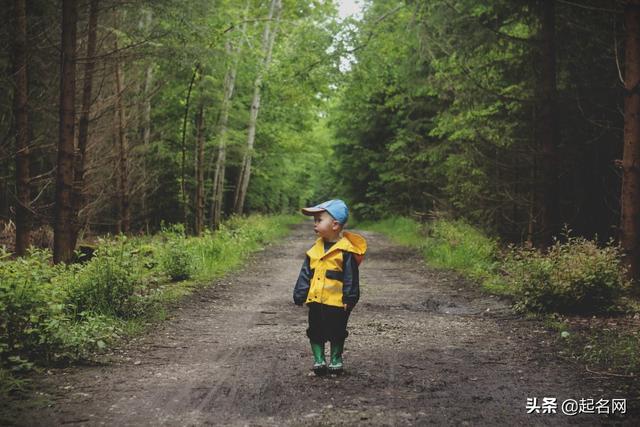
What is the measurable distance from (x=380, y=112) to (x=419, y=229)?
910 centimetres

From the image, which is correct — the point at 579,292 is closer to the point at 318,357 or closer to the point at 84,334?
the point at 318,357

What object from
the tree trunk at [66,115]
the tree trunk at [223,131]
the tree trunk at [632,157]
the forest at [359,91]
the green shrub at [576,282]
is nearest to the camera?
the green shrub at [576,282]

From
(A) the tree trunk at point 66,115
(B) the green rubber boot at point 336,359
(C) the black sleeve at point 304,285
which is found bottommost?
(B) the green rubber boot at point 336,359

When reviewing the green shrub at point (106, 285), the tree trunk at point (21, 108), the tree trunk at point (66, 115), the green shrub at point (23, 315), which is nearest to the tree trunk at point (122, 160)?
the tree trunk at point (21, 108)

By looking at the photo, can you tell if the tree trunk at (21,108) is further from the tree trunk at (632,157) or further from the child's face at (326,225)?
the tree trunk at (632,157)

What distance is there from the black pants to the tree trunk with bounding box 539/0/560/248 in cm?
822

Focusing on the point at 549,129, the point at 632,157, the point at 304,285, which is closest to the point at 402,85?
the point at 549,129

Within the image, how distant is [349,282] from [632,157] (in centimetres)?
697

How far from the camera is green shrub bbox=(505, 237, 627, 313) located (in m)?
8.05

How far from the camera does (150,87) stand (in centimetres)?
2048

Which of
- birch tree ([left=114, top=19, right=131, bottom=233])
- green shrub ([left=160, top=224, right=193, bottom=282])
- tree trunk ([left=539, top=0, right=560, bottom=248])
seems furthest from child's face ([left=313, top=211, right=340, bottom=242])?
birch tree ([left=114, top=19, right=131, bottom=233])

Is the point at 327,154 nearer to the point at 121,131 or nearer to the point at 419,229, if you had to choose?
the point at 419,229

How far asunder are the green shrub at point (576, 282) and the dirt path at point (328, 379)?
591 millimetres

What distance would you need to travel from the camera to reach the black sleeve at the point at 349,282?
17.4 ft
